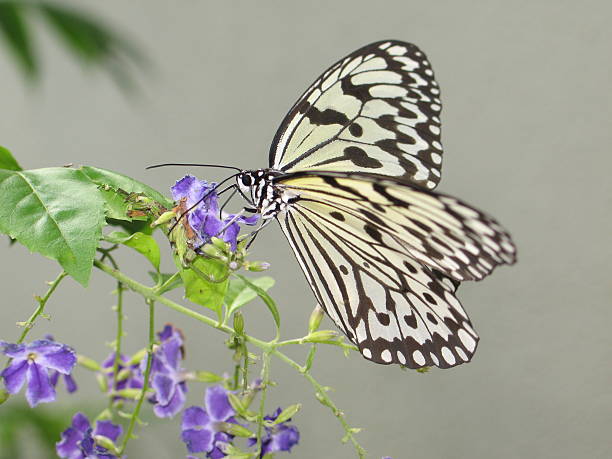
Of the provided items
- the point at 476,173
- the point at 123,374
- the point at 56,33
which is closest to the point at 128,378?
the point at 123,374

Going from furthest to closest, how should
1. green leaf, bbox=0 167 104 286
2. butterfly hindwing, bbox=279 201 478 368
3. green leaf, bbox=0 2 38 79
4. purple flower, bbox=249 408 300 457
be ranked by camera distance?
green leaf, bbox=0 2 38 79
butterfly hindwing, bbox=279 201 478 368
purple flower, bbox=249 408 300 457
green leaf, bbox=0 167 104 286

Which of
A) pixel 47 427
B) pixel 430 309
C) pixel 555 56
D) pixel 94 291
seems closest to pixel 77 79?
pixel 94 291

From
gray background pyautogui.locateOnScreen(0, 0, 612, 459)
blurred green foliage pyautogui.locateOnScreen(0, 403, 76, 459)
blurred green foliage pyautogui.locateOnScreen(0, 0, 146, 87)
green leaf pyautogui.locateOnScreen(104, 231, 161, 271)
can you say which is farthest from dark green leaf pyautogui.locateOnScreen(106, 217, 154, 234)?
gray background pyautogui.locateOnScreen(0, 0, 612, 459)

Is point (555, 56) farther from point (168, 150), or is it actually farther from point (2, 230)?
point (2, 230)

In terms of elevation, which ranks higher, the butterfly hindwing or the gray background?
the gray background

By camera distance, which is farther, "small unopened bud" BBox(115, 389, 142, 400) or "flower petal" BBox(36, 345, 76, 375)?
"small unopened bud" BBox(115, 389, 142, 400)

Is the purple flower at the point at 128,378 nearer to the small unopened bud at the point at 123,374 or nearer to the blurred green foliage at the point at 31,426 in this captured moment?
the small unopened bud at the point at 123,374

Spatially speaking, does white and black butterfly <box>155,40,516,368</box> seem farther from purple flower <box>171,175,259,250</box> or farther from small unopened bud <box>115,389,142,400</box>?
small unopened bud <box>115,389,142,400</box>
